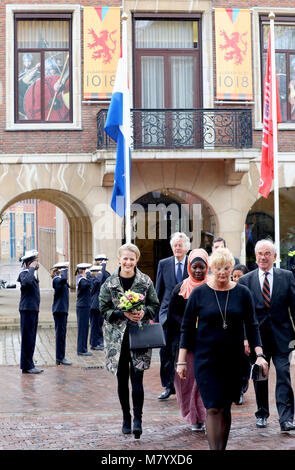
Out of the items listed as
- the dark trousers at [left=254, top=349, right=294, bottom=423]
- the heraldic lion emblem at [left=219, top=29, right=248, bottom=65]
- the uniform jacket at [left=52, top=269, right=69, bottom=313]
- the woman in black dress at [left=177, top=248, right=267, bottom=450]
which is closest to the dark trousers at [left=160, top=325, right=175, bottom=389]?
the dark trousers at [left=254, top=349, right=294, bottom=423]

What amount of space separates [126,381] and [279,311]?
167cm

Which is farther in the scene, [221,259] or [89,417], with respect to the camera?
[89,417]

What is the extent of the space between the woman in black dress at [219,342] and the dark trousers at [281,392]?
4.81 ft

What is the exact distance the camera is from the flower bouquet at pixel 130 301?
6.87 meters

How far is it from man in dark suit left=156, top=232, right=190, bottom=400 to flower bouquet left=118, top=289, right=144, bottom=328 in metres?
2.05

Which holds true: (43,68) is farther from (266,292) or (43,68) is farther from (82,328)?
(266,292)

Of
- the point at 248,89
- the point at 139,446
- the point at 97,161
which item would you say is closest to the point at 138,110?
the point at 97,161

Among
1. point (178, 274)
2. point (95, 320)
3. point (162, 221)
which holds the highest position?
point (162, 221)

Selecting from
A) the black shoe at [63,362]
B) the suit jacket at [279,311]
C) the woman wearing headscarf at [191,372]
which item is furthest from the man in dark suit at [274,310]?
the black shoe at [63,362]

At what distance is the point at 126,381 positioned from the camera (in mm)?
7152

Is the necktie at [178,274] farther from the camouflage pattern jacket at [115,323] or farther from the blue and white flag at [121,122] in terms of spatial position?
the blue and white flag at [121,122]

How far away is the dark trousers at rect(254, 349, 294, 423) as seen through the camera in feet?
23.5

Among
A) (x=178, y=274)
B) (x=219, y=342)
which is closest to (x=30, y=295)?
(x=178, y=274)
